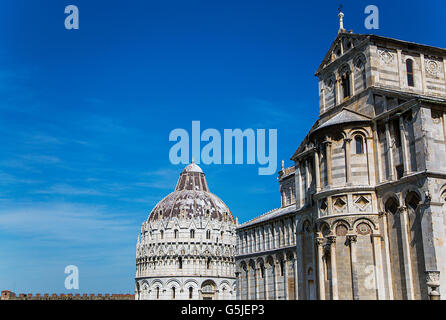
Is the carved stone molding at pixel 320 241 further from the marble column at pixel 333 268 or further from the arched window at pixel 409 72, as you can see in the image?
the arched window at pixel 409 72

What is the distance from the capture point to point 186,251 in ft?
373

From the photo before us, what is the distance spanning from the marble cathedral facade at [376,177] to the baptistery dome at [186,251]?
7791 cm

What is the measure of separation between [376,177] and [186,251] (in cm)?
8778

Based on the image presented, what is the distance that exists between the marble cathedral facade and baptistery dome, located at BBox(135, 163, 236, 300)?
7791 cm

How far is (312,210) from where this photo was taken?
35.4 m

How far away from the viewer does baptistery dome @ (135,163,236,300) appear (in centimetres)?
11094

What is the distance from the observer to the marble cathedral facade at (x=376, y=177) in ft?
87.8

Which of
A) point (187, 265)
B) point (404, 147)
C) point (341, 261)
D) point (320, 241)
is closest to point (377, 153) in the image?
point (404, 147)

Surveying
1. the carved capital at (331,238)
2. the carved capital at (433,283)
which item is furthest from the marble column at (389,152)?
the carved capital at (433,283)

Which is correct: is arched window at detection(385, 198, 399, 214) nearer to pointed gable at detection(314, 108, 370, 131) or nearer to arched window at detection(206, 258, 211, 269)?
pointed gable at detection(314, 108, 370, 131)

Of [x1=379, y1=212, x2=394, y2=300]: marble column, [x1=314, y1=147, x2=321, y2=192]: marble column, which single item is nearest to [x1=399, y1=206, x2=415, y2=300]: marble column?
[x1=379, y1=212, x2=394, y2=300]: marble column
